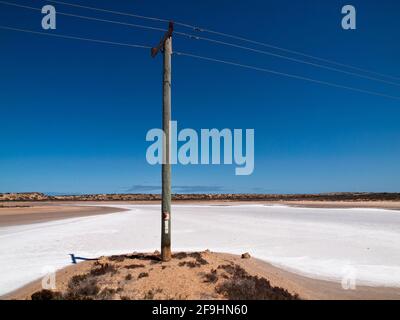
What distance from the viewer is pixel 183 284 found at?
888cm

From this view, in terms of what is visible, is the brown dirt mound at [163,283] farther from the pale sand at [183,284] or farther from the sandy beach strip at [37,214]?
the sandy beach strip at [37,214]

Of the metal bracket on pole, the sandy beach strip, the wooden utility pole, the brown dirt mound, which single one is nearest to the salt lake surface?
the brown dirt mound

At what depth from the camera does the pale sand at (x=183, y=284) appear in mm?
→ 8523

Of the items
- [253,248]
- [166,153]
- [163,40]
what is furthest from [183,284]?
[253,248]

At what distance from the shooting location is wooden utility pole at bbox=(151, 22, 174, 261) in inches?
422

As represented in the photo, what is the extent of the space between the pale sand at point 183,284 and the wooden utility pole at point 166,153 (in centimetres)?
70

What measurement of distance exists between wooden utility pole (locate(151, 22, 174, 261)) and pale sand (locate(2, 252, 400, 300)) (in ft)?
2.30

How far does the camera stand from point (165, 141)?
423 inches

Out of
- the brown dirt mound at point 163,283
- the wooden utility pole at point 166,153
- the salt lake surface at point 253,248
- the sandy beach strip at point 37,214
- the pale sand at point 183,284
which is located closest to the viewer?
the brown dirt mound at point 163,283

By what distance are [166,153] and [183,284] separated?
11.6 ft

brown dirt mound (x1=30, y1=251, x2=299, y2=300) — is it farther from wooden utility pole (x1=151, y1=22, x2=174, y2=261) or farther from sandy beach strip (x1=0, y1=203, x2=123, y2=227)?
sandy beach strip (x1=0, y1=203, x2=123, y2=227)

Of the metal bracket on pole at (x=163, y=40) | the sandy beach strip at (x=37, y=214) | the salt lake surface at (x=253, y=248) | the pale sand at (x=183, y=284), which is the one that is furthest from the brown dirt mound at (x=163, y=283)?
the sandy beach strip at (x=37, y=214)

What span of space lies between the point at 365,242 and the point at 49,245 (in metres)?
13.9
